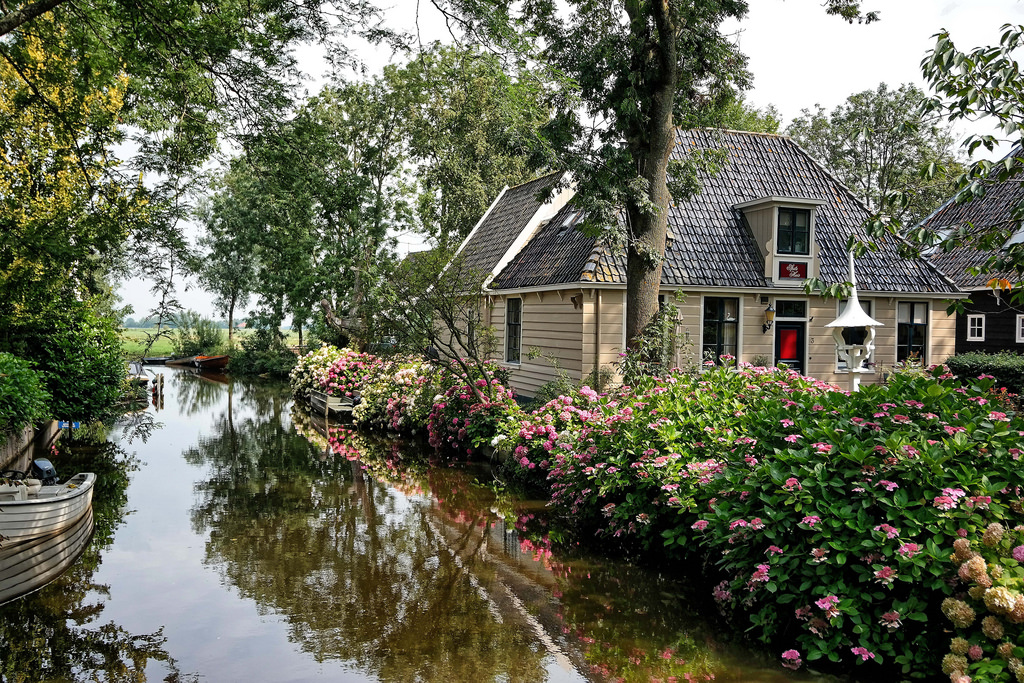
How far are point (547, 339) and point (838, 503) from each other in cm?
1211

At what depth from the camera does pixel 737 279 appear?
1694 centimetres

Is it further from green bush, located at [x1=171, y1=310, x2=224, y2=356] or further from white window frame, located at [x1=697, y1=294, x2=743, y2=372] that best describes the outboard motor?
green bush, located at [x1=171, y1=310, x2=224, y2=356]

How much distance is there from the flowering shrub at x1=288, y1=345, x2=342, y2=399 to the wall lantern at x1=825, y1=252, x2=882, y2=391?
50.4ft

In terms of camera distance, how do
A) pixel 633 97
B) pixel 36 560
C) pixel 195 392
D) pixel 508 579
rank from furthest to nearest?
pixel 195 392 < pixel 633 97 < pixel 508 579 < pixel 36 560

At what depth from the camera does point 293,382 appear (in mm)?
29312

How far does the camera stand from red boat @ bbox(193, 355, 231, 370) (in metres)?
43.4

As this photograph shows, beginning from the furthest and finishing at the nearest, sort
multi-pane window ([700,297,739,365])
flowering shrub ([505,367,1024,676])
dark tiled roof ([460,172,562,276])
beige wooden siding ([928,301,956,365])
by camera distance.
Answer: dark tiled roof ([460,172,562,276])
beige wooden siding ([928,301,956,365])
multi-pane window ([700,297,739,365])
flowering shrub ([505,367,1024,676])

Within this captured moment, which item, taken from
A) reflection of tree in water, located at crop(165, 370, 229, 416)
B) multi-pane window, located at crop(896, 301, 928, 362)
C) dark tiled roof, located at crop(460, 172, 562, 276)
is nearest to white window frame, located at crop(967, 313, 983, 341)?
multi-pane window, located at crop(896, 301, 928, 362)

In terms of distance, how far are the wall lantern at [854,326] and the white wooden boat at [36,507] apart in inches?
552

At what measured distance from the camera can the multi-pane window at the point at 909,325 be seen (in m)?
18.7

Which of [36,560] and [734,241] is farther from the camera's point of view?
[734,241]

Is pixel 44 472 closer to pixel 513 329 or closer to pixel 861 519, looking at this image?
pixel 861 519

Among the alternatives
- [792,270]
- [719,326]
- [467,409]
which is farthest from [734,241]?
[467,409]

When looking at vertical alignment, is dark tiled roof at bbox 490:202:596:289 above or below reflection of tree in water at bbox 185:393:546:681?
above
